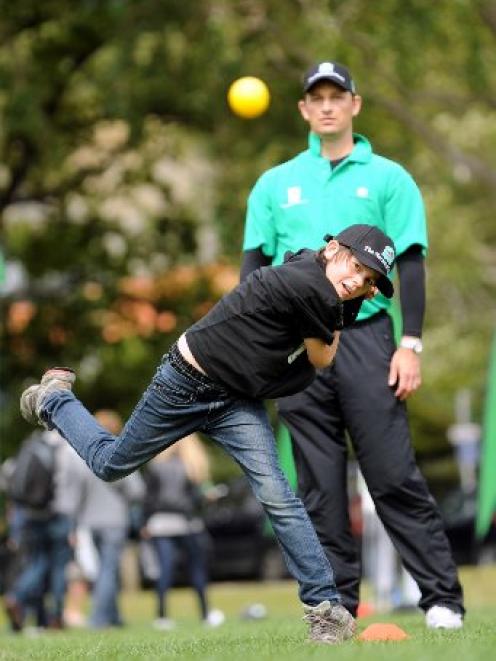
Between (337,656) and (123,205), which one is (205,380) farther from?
(123,205)

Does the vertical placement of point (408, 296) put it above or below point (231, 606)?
above

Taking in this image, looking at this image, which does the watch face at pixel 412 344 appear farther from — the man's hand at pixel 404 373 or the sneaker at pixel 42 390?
the sneaker at pixel 42 390

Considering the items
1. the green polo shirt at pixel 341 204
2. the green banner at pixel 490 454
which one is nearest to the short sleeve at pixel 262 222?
the green polo shirt at pixel 341 204

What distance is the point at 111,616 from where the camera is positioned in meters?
15.4

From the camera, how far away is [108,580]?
15.3 metres

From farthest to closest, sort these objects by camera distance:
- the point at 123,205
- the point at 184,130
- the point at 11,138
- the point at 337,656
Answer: the point at 123,205, the point at 184,130, the point at 11,138, the point at 337,656

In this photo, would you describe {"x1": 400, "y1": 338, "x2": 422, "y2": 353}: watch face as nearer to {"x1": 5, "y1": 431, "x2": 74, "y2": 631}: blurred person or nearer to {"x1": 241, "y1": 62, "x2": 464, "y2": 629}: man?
{"x1": 241, "y1": 62, "x2": 464, "y2": 629}: man

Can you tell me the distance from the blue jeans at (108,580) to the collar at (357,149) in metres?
7.87

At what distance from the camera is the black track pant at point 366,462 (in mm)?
7871

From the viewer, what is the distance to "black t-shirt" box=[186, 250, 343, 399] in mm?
6637

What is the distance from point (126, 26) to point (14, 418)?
723cm

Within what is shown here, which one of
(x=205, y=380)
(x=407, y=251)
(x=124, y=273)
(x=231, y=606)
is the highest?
(x=124, y=273)

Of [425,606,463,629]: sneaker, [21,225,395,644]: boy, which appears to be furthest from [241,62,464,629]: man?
[21,225,395,644]: boy

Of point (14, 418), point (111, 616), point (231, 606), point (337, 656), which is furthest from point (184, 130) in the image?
point (337, 656)
